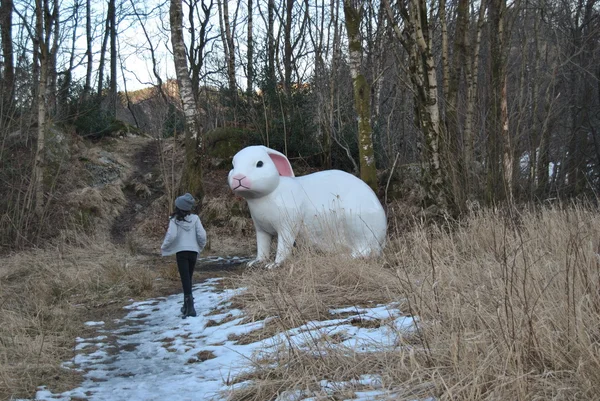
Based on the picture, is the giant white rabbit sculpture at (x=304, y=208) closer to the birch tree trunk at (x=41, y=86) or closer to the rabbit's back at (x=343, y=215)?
the rabbit's back at (x=343, y=215)

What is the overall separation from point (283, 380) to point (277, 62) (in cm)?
1206

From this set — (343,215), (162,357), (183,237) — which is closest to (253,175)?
(343,215)

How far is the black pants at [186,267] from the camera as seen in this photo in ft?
17.2

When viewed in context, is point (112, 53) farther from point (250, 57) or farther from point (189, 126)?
point (189, 126)

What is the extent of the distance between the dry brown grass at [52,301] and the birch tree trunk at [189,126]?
2.12 metres

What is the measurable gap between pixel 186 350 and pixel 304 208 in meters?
2.87

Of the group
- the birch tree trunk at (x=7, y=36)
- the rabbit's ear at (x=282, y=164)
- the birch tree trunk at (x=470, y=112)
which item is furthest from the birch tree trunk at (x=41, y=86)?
the birch tree trunk at (x=470, y=112)

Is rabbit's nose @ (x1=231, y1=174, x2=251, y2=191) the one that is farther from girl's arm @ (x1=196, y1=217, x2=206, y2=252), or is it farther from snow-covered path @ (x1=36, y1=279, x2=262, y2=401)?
snow-covered path @ (x1=36, y1=279, x2=262, y2=401)

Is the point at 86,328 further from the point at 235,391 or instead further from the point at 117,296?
the point at 235,391

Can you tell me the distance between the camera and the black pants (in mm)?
5230

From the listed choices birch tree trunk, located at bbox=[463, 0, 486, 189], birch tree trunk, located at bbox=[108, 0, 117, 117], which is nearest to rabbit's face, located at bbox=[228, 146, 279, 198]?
birch tree trunk, located at bbox=[463, 0, 486, 189]

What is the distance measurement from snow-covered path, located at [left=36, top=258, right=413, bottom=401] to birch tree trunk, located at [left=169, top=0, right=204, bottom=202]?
207 inches

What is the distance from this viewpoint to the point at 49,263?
7172mm

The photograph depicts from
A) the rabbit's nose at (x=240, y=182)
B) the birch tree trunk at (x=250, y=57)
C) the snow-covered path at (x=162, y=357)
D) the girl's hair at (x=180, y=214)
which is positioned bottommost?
the snow-covered path at (x=162, y=357)
